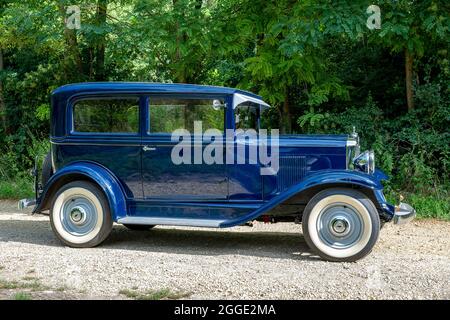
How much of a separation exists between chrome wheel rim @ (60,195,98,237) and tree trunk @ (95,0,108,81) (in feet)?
19.3

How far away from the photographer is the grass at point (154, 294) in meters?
4.64

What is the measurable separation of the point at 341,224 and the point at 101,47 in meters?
9.50

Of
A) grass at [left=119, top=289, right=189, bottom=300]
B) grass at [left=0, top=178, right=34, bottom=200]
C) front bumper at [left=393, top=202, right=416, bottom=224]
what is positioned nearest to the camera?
grass at [left=119, top=289, right=189, bottom=300]

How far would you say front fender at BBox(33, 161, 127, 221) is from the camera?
666 cm

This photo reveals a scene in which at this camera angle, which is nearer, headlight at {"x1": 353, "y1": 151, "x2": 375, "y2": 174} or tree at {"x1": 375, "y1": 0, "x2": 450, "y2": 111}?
headlight at {"x1": 353, "y1": 151, "x2": 375, "y2": 174}

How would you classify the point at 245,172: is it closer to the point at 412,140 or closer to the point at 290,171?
the point at 290,171

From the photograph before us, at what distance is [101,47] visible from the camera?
45.5 feet

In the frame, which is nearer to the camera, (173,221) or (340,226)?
(340,226)

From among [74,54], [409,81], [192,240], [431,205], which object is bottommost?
[192,240]

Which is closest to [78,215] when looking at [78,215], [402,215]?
[78,215]

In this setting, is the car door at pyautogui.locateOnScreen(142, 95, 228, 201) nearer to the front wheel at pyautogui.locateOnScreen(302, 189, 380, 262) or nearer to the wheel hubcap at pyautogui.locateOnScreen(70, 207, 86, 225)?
the wheel hubcap at pyautogui.locateOnScreen(70, 207, 86, 225)

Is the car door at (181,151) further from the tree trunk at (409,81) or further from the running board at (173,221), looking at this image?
the tree trunk at (409,81)

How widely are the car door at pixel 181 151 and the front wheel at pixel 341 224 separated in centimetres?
109

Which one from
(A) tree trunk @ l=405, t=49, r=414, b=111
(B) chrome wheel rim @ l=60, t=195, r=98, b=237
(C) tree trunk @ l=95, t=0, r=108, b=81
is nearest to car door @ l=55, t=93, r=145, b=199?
(B) chrome wheel rim @ l=60, t=195, r=98, b=237
